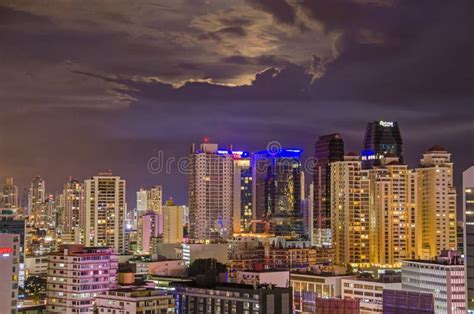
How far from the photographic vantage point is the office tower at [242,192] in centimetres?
1916

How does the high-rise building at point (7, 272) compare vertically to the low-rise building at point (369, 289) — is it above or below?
above

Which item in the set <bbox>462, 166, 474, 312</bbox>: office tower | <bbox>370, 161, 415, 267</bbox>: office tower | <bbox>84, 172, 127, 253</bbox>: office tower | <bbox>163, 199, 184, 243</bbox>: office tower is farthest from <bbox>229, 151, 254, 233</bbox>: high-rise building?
<bbox>462, 166, 474, 312</bbox>: office tower

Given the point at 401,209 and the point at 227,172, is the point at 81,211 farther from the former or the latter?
the point at 401,209

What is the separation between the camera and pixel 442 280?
10305 millimetres

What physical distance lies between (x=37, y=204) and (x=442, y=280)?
35.3 feet

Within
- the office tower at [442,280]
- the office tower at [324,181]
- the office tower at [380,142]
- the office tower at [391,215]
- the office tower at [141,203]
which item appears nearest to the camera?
the office tower at [442,280]

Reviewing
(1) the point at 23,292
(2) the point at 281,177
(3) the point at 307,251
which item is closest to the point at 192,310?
(1) the point at 23,292

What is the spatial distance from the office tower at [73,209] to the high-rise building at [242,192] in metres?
3.67

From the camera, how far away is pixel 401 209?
50.6ft

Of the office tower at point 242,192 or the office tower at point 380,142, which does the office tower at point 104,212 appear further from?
the office tower at point 380,142

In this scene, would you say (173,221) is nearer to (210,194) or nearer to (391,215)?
(210,194)

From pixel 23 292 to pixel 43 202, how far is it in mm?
7156

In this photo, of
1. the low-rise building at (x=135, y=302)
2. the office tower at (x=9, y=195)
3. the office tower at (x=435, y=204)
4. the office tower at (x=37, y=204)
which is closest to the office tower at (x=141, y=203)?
the office tower at (x=37, y=204)

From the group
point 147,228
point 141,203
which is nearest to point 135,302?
point 147,228
